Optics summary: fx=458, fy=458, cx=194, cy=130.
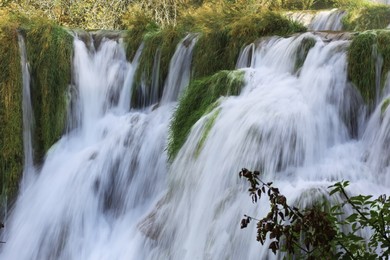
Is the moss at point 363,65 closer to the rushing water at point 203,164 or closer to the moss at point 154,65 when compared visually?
the rushing water at point 203,164

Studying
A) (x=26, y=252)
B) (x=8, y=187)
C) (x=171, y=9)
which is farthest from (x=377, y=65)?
(x=171, y=9)

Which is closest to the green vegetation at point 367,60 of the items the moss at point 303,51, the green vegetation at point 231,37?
the moss at point 303,51

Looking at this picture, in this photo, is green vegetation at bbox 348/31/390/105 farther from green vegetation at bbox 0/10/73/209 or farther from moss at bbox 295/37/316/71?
green vegetation at bbox 0/10/73/209

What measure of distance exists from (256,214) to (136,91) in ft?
14.7

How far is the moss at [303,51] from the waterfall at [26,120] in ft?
13.4

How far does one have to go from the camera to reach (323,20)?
9945mm

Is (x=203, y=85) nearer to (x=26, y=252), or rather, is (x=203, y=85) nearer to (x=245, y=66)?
(x=245, y=66)

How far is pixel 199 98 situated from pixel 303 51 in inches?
56.2

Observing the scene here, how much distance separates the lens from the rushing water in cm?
402

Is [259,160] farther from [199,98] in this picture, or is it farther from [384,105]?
[199,98]

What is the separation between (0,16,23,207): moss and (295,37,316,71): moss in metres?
4.07

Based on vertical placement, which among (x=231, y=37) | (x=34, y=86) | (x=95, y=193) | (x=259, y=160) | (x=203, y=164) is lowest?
(x=95, y=193)

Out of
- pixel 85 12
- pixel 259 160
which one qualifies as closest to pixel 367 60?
pixel 259 160

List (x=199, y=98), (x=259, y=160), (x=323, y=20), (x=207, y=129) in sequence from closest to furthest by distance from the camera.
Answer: (x=259, y=160), (x=207, y=129), (x=199, y=98), (x=323, y=20)
